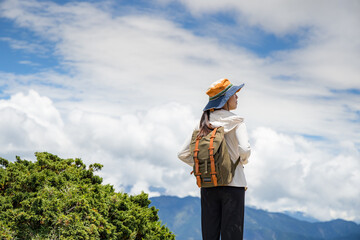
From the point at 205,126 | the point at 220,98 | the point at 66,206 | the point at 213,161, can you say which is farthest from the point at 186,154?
the point at 66,206

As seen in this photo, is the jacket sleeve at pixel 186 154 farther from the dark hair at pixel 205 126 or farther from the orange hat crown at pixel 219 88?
the orange hat crown at pixel 219 88

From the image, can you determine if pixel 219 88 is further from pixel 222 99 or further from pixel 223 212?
pixel 223 212

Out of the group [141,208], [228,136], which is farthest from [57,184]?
[228,136]

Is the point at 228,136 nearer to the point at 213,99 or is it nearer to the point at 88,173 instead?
the point at 213,99

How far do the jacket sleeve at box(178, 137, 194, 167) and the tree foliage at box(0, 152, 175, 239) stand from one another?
316cm

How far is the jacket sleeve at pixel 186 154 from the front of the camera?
210 inches

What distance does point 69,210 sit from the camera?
747 cm

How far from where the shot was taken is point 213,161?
189 inches

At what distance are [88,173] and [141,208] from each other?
1626 millimetres

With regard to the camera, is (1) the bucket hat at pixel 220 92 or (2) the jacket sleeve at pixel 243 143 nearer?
(2) the jacket sleeve at pixel 243 143

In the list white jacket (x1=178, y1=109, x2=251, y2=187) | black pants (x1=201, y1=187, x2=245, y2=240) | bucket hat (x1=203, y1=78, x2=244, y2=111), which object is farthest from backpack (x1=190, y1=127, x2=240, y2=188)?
bucket hat (x1=203, y1=78, x2=244, y2=111)

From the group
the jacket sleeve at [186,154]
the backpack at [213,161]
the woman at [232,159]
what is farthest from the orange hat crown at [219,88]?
the jacket sleeve at [186,154]

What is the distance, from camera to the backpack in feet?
15.8

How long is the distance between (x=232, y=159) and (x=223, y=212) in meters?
0.72
